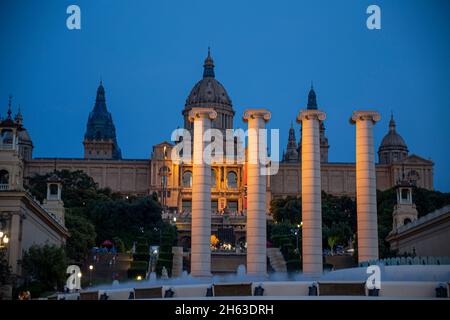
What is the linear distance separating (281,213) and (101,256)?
46.9 metres

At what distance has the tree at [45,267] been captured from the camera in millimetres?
61562

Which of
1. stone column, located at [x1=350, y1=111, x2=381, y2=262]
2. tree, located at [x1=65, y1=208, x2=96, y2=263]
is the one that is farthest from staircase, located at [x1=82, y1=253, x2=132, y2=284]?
stone column, located at [x1=350, y1=111, x2=381, y2=262]

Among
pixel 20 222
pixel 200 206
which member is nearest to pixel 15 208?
pixel 20 222

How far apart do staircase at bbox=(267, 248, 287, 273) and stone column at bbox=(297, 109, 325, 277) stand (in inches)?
1148

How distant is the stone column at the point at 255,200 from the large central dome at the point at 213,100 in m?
135

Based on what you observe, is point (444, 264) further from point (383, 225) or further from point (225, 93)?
point (225, 93)

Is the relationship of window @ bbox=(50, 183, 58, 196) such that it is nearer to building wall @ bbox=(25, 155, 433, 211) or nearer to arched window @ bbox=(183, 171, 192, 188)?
building wall @ bbox=(25, 155, 433, 211)

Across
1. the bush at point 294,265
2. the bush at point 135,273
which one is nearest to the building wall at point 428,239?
the bush at point 294,265

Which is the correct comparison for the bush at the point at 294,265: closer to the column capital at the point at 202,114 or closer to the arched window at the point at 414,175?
the column capital at the point at 202,114

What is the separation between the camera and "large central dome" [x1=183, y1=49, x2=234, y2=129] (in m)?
188

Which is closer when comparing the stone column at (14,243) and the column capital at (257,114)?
the column capital at (257,114)

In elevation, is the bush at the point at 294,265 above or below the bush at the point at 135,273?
above

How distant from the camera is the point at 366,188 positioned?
50.7 meters

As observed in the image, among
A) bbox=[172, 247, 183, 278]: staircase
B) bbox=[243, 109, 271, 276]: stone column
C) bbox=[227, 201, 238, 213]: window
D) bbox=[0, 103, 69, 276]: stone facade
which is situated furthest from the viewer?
bbox=[227, 201, 238, 213]: window
